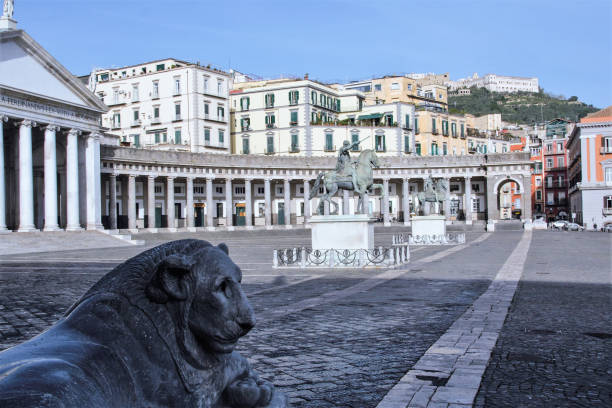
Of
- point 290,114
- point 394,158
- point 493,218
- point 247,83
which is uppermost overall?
point 247,83

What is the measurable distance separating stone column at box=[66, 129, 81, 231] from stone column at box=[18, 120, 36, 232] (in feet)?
12.6

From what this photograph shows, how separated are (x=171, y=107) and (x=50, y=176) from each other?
96.2ft

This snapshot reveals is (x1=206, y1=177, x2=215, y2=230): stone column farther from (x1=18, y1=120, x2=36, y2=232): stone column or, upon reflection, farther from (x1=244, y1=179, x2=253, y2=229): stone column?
(x1=18, y1=120, x2=36, y2=232): stone column

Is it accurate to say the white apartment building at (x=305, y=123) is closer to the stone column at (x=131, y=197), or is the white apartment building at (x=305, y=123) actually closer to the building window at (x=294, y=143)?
the building window at (x=294, y=143)

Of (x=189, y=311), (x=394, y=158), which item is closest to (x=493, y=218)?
(x=394, y=158)

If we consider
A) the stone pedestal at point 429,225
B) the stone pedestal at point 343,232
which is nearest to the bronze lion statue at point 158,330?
the stone pedestal at point 343,232

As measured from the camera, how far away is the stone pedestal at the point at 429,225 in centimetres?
4016

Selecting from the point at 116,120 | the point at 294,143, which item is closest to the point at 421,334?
the point at 294,143

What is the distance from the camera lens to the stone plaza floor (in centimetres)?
586

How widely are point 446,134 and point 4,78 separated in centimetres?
6707

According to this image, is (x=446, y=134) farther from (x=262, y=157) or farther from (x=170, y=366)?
(x=170, y=366)

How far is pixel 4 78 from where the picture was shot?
41.3 meters

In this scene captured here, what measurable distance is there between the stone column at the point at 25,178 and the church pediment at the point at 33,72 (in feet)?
9.75

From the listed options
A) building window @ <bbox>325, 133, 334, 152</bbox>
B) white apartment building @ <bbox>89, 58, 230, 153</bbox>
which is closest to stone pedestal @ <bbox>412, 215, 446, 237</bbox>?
building window @ <bbox>325, 133, 334, 152</bbox>
